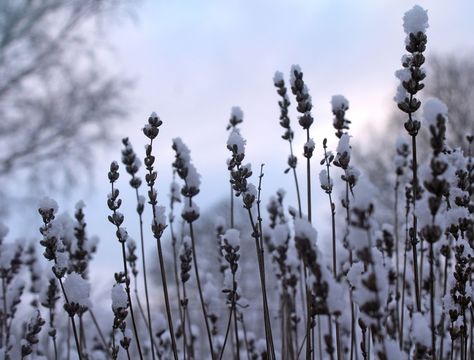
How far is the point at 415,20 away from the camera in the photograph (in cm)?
116

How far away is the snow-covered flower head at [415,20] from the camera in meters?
1.15

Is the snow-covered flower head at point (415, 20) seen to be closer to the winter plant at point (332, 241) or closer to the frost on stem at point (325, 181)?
the winter plant at point (332, 241)

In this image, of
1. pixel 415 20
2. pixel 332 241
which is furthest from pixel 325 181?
pixel 415 20

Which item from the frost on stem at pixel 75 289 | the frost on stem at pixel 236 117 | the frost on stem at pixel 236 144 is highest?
the frost on stem at pixel 236 117

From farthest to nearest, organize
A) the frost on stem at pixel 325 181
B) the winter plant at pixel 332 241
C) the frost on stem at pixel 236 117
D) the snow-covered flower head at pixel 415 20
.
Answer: the frost on stem at pixel 236 117, the frost on stem at pixel 325 181, the snow-covered flower head at pixel 415 20, the winter plant at pixel 332 241

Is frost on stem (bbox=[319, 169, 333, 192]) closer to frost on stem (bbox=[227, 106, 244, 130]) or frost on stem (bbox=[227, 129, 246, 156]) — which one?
frost on stem (bbox=[227, 129, 246, 156])

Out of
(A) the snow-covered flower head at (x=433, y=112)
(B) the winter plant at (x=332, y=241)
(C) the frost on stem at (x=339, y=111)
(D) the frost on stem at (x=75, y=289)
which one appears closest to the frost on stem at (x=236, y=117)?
(B) the winter plant at (x=332, y=241)

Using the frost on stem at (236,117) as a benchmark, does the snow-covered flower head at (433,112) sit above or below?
below

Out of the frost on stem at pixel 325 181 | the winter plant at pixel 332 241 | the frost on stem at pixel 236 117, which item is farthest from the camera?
the frost on stem at pixel 236 117

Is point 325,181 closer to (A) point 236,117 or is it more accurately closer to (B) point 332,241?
(B) point 332,241

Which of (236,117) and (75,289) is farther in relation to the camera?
(236,117)

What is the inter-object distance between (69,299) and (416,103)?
90 centimetres

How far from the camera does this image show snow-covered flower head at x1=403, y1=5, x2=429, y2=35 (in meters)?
1.15

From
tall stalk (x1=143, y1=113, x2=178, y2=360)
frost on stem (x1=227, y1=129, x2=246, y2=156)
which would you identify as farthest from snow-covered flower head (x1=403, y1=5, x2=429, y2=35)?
tall stalk (x1=143, y1=113, x2=178, y2=360)
